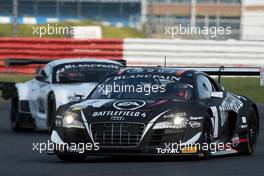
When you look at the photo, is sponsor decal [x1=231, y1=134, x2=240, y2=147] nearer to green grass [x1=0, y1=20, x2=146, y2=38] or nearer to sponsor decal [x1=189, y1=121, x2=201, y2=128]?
sponsor decal [x1=189, y1=121, x2=201, y2=128]

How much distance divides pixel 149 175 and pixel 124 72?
3008 millimetres

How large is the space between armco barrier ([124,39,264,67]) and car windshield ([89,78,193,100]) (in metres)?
16.1

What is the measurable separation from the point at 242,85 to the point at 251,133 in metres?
14.2

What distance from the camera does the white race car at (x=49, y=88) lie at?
54.4 feet

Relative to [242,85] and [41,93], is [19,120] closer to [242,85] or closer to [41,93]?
[41,93]

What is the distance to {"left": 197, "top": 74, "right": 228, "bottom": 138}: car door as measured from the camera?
12.6 metres

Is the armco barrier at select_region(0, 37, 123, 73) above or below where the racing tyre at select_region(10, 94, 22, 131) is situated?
below

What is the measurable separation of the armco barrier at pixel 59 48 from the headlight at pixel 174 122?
17.5 meters

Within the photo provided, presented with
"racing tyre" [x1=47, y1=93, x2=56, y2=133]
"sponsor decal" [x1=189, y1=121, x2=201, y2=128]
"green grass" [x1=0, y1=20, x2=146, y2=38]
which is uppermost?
"sponsor decal" [x1=189, y1=121, x2=201, y2=128]

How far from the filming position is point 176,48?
29.5 m

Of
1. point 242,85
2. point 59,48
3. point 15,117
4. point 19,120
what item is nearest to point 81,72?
point 19,120

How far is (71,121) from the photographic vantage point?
1209cm

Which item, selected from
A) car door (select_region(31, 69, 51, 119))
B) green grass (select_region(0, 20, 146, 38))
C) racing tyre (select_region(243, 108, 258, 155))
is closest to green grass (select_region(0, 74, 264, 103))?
green grass (select_region(0, 20, 146, 38))

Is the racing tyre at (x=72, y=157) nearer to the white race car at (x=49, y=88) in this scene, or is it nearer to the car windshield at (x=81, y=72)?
the white race car at (x=49, y=88)
